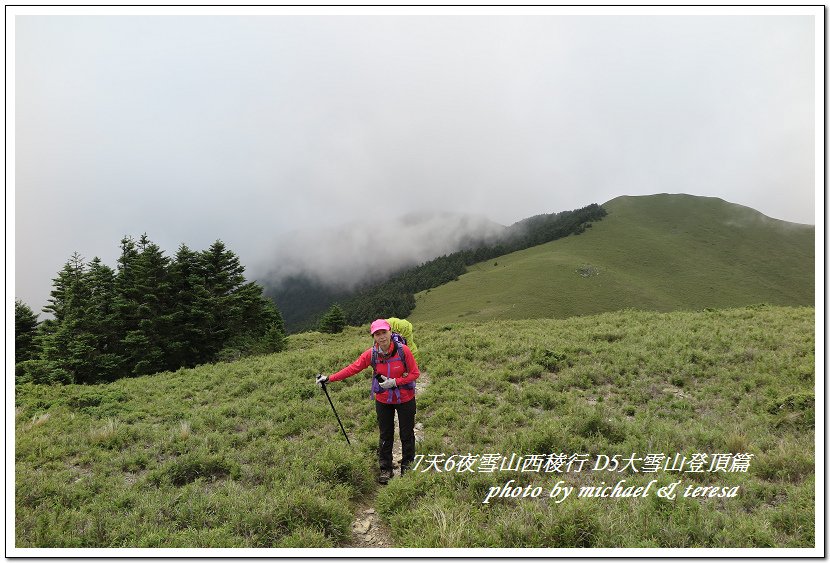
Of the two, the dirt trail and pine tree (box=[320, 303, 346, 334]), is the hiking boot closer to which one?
the dirt trail

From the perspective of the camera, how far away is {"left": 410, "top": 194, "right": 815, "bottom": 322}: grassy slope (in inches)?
3438

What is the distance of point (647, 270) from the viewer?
112 m

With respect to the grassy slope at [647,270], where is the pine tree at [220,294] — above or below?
above

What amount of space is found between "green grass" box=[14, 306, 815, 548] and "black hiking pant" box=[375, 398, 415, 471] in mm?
455

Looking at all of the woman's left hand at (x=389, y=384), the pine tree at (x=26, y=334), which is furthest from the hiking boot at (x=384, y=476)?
the pine tree at (x=26, y=334)

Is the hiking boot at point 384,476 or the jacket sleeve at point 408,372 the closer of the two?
the jacket sleeve at point 408,372

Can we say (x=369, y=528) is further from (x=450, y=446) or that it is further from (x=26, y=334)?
(x=26, y=334)

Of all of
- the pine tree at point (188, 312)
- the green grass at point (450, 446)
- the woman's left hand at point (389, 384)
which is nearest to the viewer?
the green grass at point (450, 446)

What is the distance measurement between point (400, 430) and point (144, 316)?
31678 mm

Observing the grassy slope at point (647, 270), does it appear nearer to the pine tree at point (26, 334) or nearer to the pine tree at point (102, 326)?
the pine tree at point (102, 326)

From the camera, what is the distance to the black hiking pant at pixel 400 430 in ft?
22.0

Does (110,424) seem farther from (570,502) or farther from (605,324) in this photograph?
(605,324)

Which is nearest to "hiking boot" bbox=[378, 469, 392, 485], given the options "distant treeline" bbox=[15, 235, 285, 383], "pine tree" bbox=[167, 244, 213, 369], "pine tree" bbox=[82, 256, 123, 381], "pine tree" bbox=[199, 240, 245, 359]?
"distant treeline" bbox=[15, 235, 285, 383]

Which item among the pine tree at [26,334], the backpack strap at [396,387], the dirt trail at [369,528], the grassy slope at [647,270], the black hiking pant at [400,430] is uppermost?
the pine tree at [26,334]
